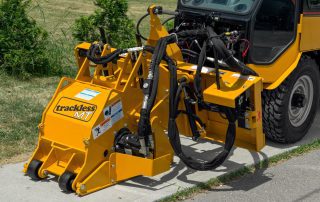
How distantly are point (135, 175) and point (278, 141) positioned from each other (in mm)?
1990

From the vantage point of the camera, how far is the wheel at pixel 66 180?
502cm

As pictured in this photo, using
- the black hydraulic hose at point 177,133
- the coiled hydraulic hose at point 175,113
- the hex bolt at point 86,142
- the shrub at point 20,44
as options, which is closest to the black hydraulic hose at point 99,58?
the coiled hydraulic hose at point 175,113

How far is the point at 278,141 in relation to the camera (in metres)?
6.46

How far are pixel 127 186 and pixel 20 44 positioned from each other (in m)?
4.44

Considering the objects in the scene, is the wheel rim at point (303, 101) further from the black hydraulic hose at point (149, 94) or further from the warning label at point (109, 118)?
the warning label at point (109, 118)

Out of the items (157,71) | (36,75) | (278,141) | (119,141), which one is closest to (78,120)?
(119,141)

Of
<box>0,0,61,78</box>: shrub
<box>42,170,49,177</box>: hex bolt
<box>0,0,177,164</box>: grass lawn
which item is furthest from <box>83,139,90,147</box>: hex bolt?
<box>0,0,61,78</box>: shrub

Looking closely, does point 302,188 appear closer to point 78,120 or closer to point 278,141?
point 278,141

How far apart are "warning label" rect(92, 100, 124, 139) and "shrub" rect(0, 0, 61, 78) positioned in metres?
3.91

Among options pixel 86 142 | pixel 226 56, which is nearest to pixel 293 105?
pixel 226 56

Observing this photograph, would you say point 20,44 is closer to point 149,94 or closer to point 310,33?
point 149,94

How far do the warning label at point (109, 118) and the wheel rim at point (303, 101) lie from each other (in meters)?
2.13

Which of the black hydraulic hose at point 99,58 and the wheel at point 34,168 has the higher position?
the black hydraulic hose at point 99,58

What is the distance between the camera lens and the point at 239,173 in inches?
225
